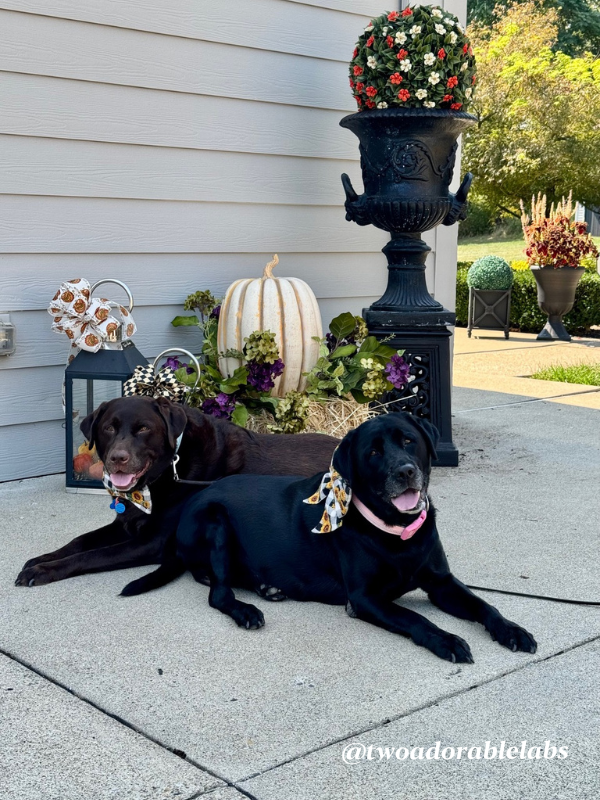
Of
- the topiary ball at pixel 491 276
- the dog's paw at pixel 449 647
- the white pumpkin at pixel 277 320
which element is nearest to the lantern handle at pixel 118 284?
the white pumpkin at pixel 277 320

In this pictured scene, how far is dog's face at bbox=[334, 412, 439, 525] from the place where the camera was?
2.69 metres

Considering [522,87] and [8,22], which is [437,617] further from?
[522,87]

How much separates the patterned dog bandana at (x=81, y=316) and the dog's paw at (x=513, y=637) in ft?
7.66

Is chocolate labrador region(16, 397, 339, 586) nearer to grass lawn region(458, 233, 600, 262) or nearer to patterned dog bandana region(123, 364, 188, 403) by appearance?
patterned dog bandana region(123, 364, 188, 403)

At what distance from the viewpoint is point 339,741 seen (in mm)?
2143

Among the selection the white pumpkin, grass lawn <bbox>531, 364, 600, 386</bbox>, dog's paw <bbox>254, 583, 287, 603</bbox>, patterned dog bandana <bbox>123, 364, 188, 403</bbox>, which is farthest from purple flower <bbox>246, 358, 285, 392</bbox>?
grass lawn <bbox>531, 364, 600, 386</bbox>

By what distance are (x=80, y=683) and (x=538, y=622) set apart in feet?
4.53

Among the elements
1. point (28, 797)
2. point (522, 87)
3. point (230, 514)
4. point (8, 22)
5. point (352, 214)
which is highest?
point (522, 87)

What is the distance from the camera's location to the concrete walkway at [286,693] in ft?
6.49

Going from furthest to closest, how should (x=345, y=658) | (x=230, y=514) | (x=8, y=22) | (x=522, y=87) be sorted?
(x=522, y=87)
(x=8, y=22)
(x=230, y=514)
(x=345, y=658)

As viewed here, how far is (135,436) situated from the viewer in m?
3.21

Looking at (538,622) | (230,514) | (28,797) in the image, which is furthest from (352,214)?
(28,797)

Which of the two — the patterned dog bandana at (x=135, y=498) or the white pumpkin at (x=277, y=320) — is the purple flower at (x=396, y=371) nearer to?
the white pumpkin at (x=277, y=320)

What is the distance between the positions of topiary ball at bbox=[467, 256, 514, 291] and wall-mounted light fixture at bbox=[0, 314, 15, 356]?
24.5 feet
